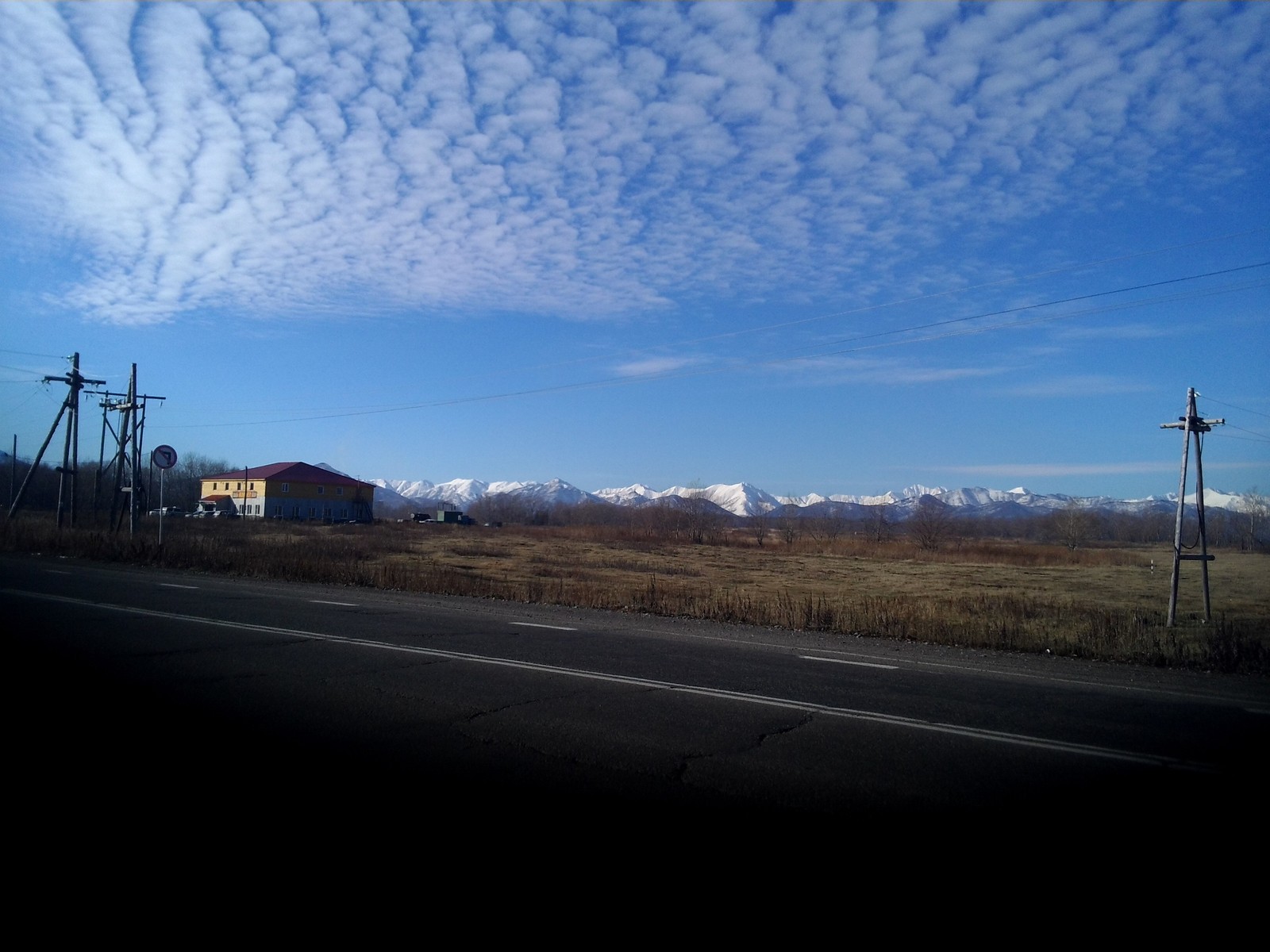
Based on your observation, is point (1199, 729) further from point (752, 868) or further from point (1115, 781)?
point (752, 868)

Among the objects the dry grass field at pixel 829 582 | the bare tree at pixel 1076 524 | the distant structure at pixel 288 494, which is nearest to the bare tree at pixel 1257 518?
the dry grass field at pixel 829 582

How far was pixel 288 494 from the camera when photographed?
9250 centimetres

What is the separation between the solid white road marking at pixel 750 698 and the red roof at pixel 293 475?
3340 inches

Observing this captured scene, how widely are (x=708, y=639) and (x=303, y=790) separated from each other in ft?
30.2

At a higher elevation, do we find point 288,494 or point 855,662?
point 288,494

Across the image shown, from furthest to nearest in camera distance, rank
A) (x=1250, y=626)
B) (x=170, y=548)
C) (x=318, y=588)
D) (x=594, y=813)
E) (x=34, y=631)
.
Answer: (x=170, y=548) < (x=318, y=588) < (x=1250, y=626) < (x=34, y=631) < (x=594, y=813)

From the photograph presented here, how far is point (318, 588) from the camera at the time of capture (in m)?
20.0

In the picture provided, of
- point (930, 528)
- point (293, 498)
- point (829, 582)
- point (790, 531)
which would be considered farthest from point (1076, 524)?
point (293, 498)

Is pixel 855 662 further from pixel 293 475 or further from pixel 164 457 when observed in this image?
pixel 293 475

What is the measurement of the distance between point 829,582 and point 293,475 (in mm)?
→ 73751

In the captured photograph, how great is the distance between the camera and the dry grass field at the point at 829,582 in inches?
599

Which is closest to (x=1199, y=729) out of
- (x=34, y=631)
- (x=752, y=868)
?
(x=752, y=868)

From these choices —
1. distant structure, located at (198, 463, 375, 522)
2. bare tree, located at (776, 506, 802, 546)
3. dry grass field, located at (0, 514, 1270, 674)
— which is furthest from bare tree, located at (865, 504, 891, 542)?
distant structure, located at (198, 463, 375, 522)

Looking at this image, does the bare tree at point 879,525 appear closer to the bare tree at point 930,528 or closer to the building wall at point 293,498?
the bare tree at point 930,528
